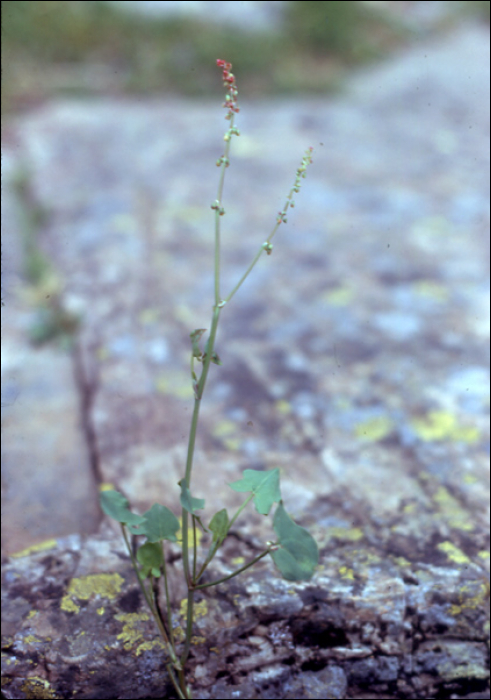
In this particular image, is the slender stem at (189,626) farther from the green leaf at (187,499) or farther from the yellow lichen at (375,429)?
the yellow lichen at (375,429)

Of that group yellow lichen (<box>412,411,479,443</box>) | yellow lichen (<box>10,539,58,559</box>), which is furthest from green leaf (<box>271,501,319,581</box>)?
yellow lichen (<box>412,411,479,443</box>)

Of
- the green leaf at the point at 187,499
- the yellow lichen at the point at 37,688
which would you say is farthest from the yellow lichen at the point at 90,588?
the green leaf at the point at 187,499

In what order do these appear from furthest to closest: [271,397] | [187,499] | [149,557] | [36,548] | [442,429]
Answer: [271,397] < [442,429] < [36,548] < [149,557] < [187,499]

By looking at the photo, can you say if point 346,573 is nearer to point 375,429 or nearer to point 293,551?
point 293,551

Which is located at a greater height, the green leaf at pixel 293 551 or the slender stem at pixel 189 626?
the green leaf at pixel 293 551

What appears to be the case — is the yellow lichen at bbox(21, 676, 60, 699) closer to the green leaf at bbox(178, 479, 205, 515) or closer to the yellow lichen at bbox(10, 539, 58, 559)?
the yellow lichen at bbox(10, 539, 58, 559)

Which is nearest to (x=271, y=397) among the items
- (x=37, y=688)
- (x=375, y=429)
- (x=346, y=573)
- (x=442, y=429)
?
(x=375, y=429)
